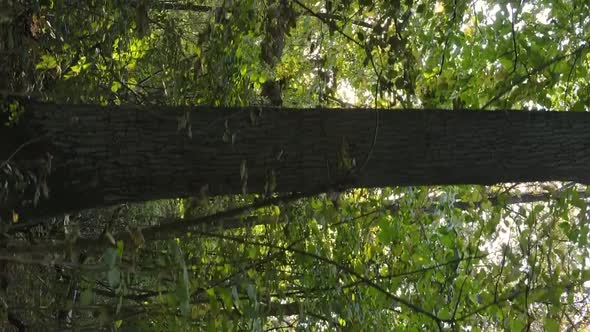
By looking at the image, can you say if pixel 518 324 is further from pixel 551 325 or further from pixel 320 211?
pixel 320 211

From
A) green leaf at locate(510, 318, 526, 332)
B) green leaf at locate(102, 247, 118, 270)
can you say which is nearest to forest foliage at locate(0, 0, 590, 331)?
green leaf at locate(510, 318, 526, 332)

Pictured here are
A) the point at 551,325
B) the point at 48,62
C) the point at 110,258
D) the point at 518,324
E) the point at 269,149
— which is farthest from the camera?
the point at 48,62

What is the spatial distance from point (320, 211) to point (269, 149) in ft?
2.71

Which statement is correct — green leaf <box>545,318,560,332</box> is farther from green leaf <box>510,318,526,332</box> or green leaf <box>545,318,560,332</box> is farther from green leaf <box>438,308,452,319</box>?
green leaf <box>438,308,452,319</box>

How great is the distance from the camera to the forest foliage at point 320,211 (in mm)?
2807

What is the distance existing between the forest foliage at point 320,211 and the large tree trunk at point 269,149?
0.31ft

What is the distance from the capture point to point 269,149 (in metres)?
2.48

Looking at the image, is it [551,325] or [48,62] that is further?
[48,62]

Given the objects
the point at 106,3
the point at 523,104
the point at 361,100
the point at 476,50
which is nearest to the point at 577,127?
the point at 523,104

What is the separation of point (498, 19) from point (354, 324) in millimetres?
1851

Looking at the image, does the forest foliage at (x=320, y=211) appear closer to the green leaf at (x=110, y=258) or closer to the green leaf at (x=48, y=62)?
the green leaf at (x=48, y=62)

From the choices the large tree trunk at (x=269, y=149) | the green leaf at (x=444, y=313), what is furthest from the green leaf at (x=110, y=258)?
the green leaf at (x=444, y=313)

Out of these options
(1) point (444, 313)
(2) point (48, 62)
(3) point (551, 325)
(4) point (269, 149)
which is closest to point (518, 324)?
(3) point (551, 325)

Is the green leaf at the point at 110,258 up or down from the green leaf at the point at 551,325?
up
